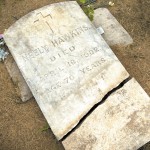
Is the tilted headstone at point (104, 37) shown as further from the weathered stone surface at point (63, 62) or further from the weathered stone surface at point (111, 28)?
the weathered stone surface at point (63, 62)

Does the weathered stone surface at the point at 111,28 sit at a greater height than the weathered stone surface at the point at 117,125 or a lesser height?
greater

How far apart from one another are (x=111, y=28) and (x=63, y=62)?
107 centimetres

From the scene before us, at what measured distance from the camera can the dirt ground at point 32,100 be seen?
4047 mm

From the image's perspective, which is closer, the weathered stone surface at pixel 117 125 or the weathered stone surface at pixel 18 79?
the weathered stone surface at pixel 117 125

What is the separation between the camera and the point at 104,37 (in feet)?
15.3

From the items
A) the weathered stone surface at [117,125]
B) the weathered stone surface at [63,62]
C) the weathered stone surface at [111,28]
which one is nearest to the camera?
the weathered stone surface at [117,125]

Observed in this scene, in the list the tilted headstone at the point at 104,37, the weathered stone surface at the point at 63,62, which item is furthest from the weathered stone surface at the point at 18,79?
the weathered stone surface at the point at 63,62

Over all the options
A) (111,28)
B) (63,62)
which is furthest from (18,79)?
(111,28)

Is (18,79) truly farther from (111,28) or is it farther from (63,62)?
(111,28)

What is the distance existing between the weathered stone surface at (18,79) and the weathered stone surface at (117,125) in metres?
0.96

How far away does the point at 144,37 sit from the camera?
15.5 feet

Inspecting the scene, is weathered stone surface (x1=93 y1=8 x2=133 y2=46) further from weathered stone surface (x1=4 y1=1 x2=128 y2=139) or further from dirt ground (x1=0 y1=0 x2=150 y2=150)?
weathered stone surface (x1=4 y1=1 x2=128 y2=139)

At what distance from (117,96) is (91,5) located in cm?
185

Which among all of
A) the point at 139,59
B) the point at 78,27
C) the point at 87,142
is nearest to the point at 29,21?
the point at 78,27
